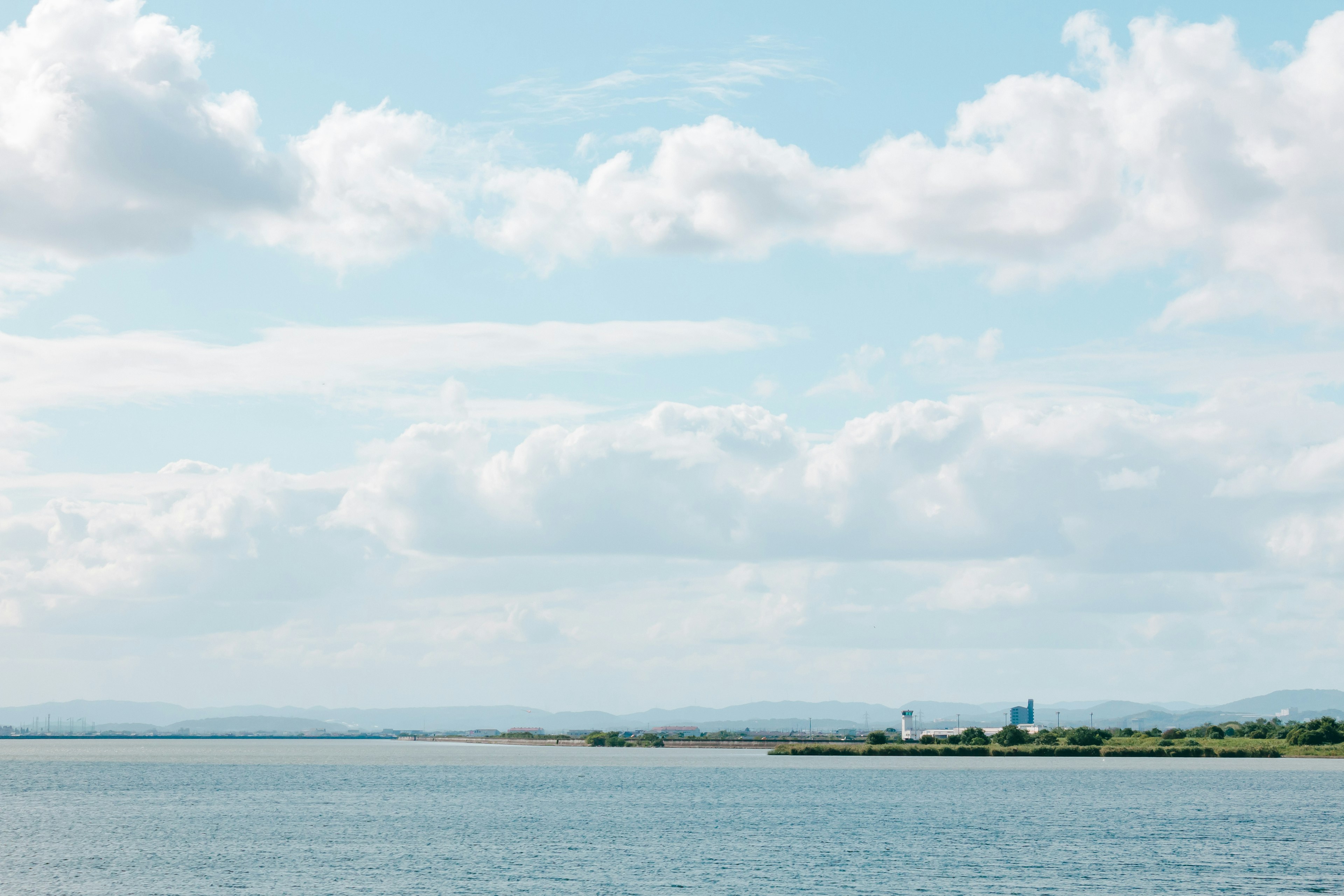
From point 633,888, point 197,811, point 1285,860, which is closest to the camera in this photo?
point 633,888

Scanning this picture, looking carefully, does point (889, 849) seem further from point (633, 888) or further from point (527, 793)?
point (527, 793)

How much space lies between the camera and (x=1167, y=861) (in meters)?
99.3

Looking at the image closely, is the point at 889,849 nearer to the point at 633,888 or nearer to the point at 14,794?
the point at 633,888

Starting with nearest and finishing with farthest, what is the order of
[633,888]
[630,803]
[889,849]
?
[633,888] → [889,849] → [630,803]

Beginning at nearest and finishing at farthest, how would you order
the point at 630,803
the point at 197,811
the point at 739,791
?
the point at 197,811 < the point at 630,803 < the point at 739,791

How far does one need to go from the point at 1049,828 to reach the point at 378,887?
6771 cm

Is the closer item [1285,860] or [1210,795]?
[1285,860]

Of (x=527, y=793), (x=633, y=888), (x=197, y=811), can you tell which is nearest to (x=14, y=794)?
(x=197, y=811)

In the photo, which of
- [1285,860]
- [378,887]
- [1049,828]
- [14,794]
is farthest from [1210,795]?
[14,794]

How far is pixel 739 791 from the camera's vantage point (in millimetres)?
183250

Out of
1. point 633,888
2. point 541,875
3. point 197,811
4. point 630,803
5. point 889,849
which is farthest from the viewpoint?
point 630,803

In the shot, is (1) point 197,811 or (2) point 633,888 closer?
(2) point 633,888

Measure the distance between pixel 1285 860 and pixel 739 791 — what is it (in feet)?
308

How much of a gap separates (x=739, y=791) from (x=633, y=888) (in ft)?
326
